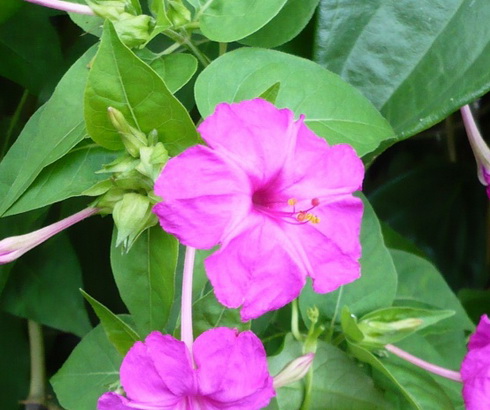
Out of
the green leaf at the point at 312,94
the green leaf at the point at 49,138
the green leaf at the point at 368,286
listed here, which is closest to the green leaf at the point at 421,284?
the green leaf at the point at 368,286

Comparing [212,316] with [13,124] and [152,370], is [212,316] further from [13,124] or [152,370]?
[13,124]

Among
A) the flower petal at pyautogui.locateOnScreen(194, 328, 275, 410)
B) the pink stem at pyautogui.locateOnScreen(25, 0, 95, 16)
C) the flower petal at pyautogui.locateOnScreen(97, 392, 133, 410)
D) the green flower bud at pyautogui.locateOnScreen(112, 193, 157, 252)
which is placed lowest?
the flower petal at pyautogui.locateOnScreen(97, 392, 133, 410)

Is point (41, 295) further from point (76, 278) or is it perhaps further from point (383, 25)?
point (383, 25)

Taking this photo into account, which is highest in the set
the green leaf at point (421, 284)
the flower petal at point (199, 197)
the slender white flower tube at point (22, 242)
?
the flower petal at point (199, 197)

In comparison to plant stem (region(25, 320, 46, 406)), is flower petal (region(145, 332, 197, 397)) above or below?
above

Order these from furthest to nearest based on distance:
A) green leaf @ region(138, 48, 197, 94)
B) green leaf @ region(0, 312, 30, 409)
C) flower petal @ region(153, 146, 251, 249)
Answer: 1. green leaf @ region(0, 312, 30, 409)
2. green leaf @ region(138, 48, 197, 94)
3. flower petal @ region(153, 146, 251, 249)

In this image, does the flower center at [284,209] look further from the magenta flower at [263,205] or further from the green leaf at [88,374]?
the green leaf at [88,374]

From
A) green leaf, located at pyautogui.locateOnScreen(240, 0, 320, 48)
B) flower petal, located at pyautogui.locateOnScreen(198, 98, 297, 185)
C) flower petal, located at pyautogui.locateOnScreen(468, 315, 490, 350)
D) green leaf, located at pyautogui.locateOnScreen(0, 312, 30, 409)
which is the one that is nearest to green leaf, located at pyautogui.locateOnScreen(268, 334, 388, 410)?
flower petal, located at pyautogui.locateOnScreen(468, 315, 490, 350)

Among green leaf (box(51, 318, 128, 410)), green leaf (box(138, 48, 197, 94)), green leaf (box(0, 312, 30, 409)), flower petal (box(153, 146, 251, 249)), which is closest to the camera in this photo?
flower petal (box(153, 146, 251, 249))

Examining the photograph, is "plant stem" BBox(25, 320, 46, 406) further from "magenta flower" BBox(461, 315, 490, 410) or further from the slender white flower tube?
Answer: "magenta flower" BBox(461, 315, 490, 410)
